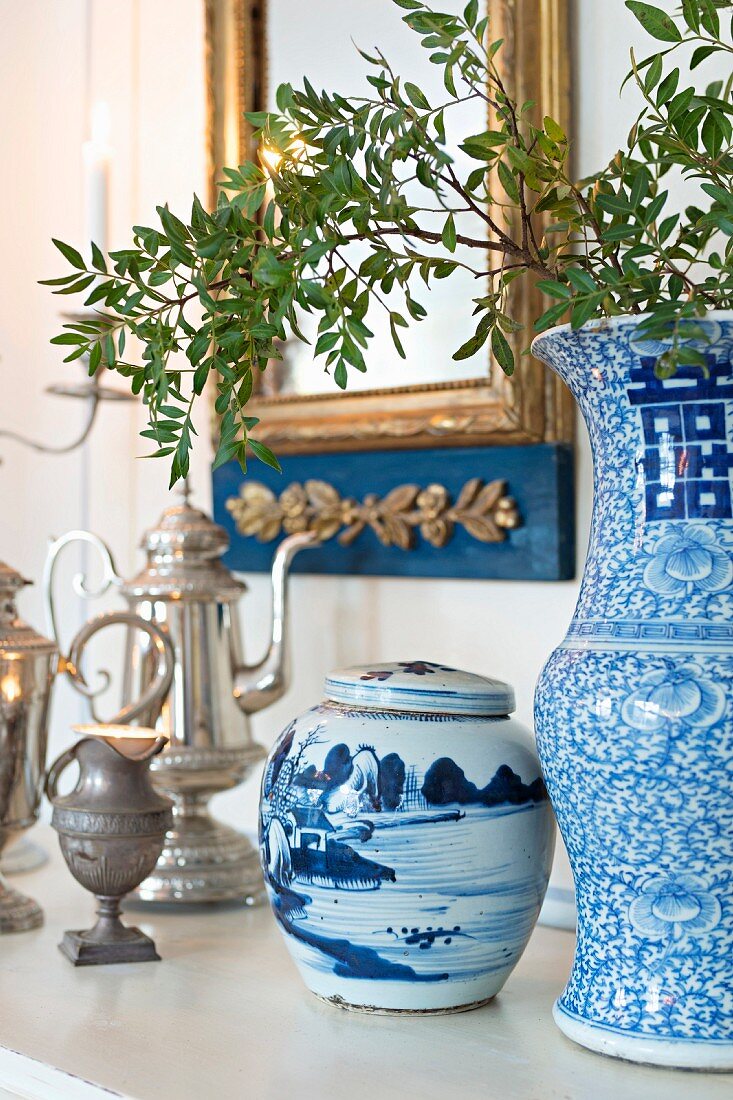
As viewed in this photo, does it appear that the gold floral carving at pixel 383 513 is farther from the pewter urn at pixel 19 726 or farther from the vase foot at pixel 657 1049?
the vase foot at pixel 657 1049

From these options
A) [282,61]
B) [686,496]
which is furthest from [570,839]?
[282,61]

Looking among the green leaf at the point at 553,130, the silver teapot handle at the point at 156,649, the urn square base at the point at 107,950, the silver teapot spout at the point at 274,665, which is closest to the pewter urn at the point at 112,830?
the urn square base at the point at 107,950

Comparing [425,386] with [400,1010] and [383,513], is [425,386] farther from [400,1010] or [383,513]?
[400,1010]

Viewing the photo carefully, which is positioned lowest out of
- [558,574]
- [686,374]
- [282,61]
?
[558,574]

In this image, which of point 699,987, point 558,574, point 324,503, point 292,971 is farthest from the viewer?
point 324,503

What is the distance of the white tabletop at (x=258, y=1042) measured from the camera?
22.7 inches

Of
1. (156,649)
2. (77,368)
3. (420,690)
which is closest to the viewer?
(420,690)

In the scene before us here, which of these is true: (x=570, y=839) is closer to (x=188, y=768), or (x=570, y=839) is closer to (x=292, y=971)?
(x=292, y=971)

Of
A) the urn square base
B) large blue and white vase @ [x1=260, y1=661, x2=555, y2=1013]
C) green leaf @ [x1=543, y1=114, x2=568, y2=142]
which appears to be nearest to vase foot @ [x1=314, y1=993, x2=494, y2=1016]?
large blue and white vase @ [x1=260, y1=661, x2=555, y2=1013]

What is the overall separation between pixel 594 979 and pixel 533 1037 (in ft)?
0.17

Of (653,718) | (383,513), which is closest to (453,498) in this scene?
(383,513)

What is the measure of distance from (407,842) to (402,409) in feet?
1.42

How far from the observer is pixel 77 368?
1302 millimetres

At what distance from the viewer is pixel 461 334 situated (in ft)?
3.11
